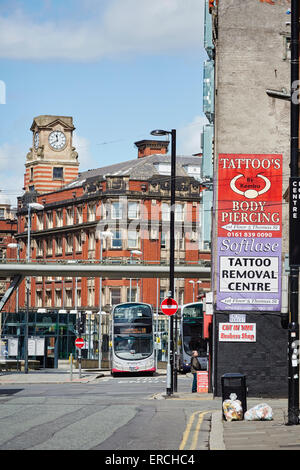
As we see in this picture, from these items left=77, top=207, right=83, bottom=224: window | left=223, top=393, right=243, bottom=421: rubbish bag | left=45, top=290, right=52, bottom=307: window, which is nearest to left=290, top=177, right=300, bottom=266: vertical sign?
left=223, top=393, right=243, bottom=421: rubbish bag

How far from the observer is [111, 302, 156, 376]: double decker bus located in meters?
52.5

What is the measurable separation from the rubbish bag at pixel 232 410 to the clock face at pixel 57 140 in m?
104

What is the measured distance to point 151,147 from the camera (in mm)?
119062

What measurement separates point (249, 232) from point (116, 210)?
7370 centimetres

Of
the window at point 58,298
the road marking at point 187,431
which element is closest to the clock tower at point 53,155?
the window at point 58,298

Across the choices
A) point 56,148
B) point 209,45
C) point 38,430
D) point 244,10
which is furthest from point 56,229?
point 38,430

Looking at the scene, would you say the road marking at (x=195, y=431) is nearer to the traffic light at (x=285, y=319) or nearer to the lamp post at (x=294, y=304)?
the lamp post at (x=294, y=304)

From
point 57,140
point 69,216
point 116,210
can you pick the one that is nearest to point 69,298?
point 69,216

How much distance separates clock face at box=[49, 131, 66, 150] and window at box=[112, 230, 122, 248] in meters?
22.7

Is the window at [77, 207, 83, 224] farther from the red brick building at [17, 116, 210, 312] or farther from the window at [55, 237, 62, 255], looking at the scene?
the window at [55, 237, 62, 255]

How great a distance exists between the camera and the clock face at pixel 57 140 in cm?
12369

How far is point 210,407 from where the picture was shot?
27391 mm
